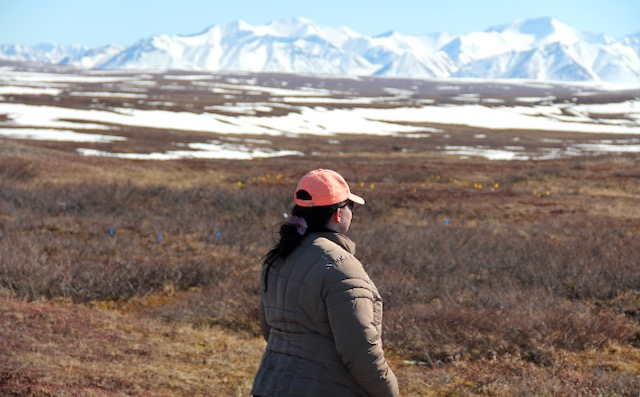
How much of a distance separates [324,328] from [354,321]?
200 mm

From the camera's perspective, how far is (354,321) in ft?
10.3

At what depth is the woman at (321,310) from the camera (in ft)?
10.4

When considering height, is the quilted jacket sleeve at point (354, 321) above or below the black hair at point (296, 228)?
below

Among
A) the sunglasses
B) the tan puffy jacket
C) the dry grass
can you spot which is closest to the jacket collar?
the tan puffy jacket

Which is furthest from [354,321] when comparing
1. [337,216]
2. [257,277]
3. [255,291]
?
[257,277]

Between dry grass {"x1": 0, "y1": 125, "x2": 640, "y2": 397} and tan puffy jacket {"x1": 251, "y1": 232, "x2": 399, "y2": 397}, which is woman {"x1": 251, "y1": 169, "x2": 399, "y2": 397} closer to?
tan puffy jacket {"x1": 251, "y1": 232, "x2": 399, "y2": 397}

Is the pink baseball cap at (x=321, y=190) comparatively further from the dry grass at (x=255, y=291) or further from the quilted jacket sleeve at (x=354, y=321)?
the dry grass at (x=255, y=291)

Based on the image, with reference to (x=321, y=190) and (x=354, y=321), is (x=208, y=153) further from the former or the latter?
(x=354, y=321)

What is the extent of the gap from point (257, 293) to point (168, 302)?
1328mm

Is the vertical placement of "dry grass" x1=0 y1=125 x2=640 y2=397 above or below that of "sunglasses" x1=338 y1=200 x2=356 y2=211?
below

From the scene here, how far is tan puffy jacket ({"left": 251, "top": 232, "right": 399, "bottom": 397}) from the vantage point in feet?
10.4

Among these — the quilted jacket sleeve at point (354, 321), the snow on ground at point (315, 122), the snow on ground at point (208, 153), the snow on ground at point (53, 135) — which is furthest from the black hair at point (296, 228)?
the snow on ground at point (53, 135)

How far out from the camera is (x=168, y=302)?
10.4 metres

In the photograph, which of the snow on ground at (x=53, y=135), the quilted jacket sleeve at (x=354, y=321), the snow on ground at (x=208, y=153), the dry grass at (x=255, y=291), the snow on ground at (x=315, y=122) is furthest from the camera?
the snow on ground at (x=315, y=122)
